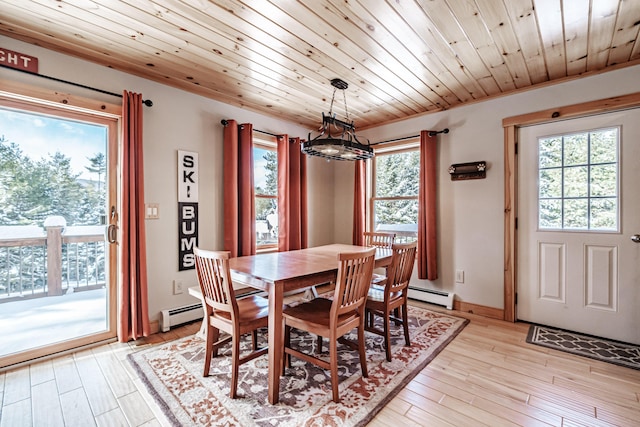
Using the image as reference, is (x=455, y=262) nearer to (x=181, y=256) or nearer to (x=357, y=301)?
(x=357, y=301)

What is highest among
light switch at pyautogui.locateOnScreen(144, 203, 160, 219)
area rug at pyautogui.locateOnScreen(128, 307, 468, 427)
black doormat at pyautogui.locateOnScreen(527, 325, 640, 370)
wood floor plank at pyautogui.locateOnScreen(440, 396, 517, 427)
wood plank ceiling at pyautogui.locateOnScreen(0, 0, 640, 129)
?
wood plank ceiling at pyautogui.locateOnScreen(0, 0, 640, 129)

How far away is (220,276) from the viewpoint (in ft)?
5.86

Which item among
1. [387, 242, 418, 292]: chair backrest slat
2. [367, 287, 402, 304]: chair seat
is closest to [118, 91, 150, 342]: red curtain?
[367, 287, 402, 304]: chair seat

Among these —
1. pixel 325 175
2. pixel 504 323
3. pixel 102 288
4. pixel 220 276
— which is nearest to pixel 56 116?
pixel 102 288

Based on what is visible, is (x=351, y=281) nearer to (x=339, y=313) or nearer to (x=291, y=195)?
(x=339, y=313)

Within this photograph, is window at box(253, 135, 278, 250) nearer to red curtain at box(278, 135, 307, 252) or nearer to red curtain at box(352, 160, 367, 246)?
red curtain at box(278, 135, 307, 252)

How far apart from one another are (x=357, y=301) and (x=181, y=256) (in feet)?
6.45

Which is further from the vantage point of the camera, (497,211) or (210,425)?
(497,211)

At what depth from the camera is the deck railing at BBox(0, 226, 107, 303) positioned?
2152 millimetres

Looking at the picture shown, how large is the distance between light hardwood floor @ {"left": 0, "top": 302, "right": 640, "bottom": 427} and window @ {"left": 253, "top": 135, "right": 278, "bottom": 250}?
6.12 feet

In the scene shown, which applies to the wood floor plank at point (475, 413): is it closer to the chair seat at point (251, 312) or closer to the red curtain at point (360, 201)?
the chair seat at point (251, 312)

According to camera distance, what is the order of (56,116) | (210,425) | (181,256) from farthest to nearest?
(181,256) < (56,116) < (210,425)

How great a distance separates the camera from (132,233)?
8.20ft

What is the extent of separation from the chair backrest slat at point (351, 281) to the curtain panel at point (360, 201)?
2208 millimetres
